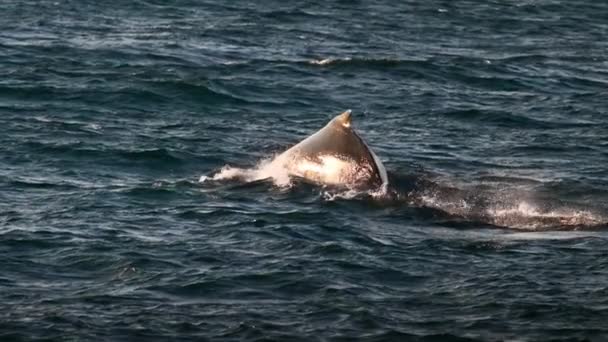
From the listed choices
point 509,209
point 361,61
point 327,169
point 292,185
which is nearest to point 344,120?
point 327,169

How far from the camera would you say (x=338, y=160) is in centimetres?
2777

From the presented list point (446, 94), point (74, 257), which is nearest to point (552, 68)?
point (446, 94)

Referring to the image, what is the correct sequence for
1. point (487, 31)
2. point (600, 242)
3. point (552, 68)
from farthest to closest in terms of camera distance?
point (487, 31) < point (552, 68) < point (600, 242)

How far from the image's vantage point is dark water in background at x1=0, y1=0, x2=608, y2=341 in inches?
791

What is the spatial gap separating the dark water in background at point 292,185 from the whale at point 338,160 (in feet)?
1.69

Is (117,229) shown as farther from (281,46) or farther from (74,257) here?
(281,46)

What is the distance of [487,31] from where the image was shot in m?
49.1

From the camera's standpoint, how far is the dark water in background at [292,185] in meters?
20.1

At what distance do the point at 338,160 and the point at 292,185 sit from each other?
1.06m

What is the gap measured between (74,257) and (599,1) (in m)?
38.6

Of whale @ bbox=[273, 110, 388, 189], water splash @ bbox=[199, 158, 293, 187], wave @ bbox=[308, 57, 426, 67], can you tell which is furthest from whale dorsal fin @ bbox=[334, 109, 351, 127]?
wave @ bbox=[308, 57, 426, 67]

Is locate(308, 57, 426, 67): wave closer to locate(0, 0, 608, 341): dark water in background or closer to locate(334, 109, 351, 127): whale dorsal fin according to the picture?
locate(0, 0, 608, 341): dark water in background

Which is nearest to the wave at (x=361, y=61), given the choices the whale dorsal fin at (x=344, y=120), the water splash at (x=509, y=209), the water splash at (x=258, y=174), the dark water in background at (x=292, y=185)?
the dark water in background at (x=292, y=185)

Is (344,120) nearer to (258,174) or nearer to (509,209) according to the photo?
(258,174)
